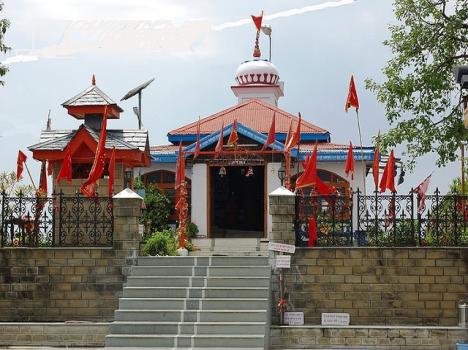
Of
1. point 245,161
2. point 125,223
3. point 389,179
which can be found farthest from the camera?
point 245,161

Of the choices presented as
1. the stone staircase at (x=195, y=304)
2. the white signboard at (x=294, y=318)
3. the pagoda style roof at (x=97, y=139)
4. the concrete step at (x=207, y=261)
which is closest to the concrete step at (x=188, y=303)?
the stone staircase at (x=195, y=304)

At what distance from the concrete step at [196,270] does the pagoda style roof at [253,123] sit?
36.0ft

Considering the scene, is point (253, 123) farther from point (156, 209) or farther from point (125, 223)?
point (125, 223)

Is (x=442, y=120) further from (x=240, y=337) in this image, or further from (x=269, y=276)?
(x=240, y=337)

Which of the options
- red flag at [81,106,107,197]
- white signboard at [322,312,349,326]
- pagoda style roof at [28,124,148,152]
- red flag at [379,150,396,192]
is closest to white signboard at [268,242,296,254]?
white signboard at [322,312,349,326]

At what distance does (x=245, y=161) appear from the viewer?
26453 mm

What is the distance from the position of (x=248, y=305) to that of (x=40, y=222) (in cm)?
491

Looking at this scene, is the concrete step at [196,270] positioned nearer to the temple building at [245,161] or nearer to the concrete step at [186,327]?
the concrete step at [186,327]

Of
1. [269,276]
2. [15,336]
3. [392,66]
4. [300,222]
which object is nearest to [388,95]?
[392,66]

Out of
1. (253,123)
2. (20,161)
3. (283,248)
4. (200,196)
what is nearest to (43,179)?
(20,161)

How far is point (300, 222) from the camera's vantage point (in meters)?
17.5

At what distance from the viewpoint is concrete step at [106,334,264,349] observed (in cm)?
1517

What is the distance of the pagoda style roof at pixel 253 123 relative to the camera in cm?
2856

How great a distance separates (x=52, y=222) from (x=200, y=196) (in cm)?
921
